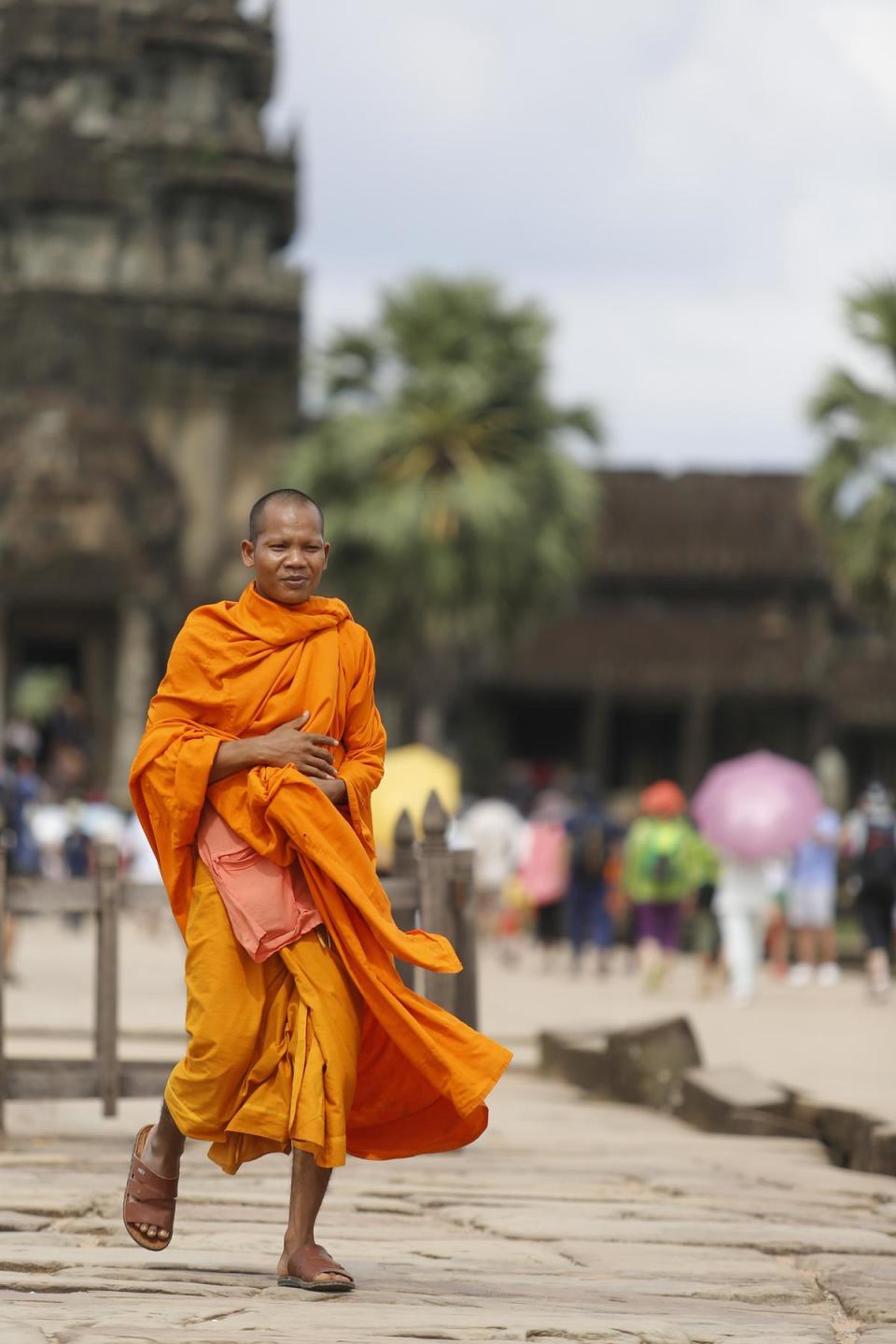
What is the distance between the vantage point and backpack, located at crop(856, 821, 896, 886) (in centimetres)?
1636

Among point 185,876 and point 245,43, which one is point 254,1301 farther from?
point 245,43

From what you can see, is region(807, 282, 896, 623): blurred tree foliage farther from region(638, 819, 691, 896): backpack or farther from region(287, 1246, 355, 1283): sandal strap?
region(287, 1246, 355, 1283): sandal strap

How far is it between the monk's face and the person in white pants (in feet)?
35.0

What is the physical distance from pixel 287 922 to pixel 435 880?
3.01m

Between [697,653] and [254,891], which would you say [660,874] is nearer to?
[254,891]

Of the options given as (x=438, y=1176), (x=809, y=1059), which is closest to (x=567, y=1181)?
(x=438, y=1176)

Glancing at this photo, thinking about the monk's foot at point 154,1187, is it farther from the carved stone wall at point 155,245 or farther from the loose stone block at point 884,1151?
the carved stone wall at point 155,245

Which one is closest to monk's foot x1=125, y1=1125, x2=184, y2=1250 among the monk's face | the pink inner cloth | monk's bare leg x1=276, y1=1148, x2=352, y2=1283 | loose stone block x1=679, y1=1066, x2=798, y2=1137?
monk's bare leg x1=276, y1=1148, x2=352, y2=1283

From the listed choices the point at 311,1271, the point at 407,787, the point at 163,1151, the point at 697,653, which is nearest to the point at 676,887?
the point at 407,787

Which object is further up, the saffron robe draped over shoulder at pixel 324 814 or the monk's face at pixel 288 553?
the monk's face at pixel 288 553

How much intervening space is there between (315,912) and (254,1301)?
81cm

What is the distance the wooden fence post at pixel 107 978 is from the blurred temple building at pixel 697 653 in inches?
1179

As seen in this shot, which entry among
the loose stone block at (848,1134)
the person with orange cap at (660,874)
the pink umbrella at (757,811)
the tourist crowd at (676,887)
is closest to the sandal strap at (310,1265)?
the loose stone block at (848,1134)

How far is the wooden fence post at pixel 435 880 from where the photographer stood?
793 centimetres
